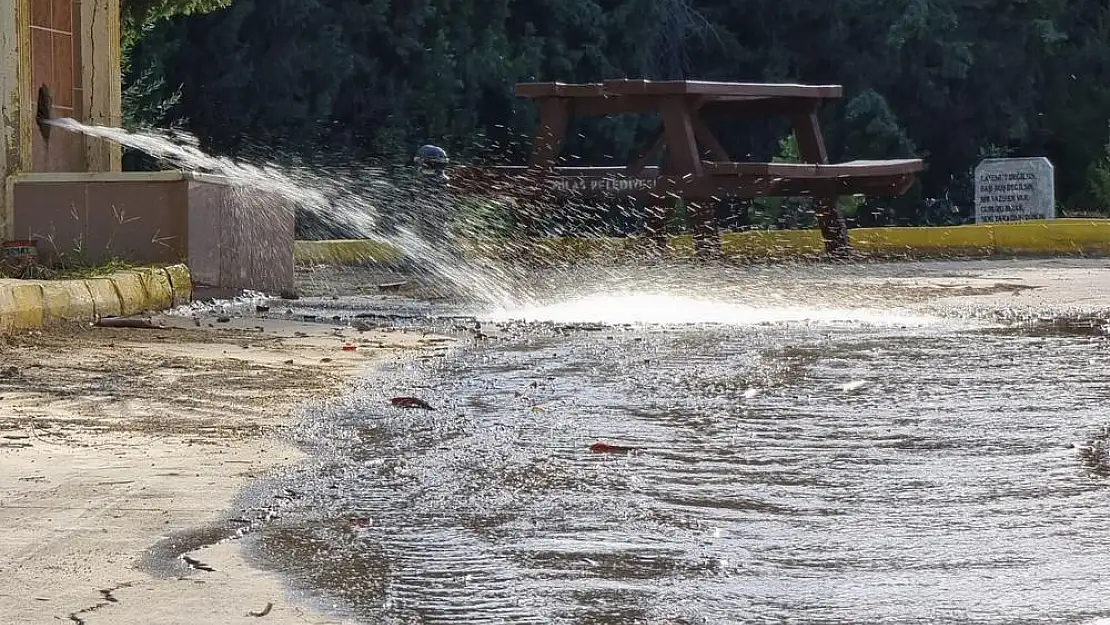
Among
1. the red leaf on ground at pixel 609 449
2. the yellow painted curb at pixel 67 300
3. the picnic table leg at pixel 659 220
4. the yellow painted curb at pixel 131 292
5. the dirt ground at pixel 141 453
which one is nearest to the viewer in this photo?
the dirt ground at pixel 141 453

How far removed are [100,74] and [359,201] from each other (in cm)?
412

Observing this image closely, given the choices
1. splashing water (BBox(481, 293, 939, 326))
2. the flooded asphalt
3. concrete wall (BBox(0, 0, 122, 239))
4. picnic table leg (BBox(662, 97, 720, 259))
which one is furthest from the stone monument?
the flooded asphalt

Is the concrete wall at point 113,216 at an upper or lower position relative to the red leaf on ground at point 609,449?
upper

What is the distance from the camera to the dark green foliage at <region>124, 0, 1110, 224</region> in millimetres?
22328

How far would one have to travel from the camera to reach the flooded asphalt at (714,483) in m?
3.53

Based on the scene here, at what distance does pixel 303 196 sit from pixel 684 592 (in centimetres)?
886

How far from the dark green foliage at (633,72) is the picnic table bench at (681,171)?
19.6 ft

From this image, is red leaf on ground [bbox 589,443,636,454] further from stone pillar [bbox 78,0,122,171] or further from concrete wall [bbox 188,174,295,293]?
stone pillar [bbox 78,0,122,171]

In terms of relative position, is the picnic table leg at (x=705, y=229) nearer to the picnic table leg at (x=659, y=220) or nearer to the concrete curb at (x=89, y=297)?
the picnic table leg at (x=659, y=220)

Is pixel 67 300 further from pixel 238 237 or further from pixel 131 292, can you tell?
pixel 238 237

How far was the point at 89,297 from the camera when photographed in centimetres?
A: 905

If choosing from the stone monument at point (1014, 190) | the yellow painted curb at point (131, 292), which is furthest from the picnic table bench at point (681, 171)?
the yellow painted curb at point (131, 292)

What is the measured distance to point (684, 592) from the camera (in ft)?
11.6

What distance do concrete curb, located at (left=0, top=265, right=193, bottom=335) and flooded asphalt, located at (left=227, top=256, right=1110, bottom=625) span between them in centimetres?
178
